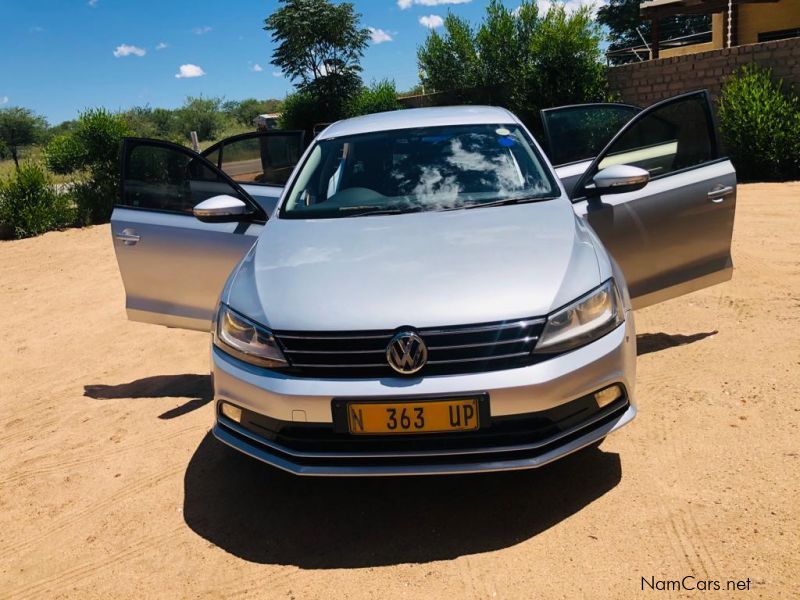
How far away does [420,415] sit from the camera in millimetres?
2438

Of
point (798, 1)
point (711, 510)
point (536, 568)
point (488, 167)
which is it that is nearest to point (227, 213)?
point (488, 167)

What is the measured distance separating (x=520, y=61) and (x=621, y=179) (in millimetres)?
12890

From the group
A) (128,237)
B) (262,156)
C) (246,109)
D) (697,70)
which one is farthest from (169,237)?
(246,109)

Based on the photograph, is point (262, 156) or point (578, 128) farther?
point (262, 156)

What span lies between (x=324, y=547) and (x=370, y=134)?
7.54 feet

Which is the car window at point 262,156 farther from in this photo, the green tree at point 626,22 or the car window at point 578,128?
the green tree at point 626,22

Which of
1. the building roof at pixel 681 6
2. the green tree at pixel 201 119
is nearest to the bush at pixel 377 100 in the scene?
the building roof at pixel 681 6

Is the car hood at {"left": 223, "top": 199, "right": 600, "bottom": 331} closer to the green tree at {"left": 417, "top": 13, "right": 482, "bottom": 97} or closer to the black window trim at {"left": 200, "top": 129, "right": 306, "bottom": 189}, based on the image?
the black window trim at {"left": 200, "top": 129, "right": 306, "bottom": 189}

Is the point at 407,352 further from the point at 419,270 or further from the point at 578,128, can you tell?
the point at 578,128

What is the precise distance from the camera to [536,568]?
8.02 feet

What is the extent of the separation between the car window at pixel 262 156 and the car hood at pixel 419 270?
69.9 inches

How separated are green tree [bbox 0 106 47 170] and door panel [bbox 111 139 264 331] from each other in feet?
142

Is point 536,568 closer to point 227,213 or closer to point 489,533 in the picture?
point 489,533

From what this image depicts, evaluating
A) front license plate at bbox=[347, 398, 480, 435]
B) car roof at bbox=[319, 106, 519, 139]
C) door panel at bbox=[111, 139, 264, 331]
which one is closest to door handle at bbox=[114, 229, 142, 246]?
door panel at bbox=[111, 139, 264, 331]
